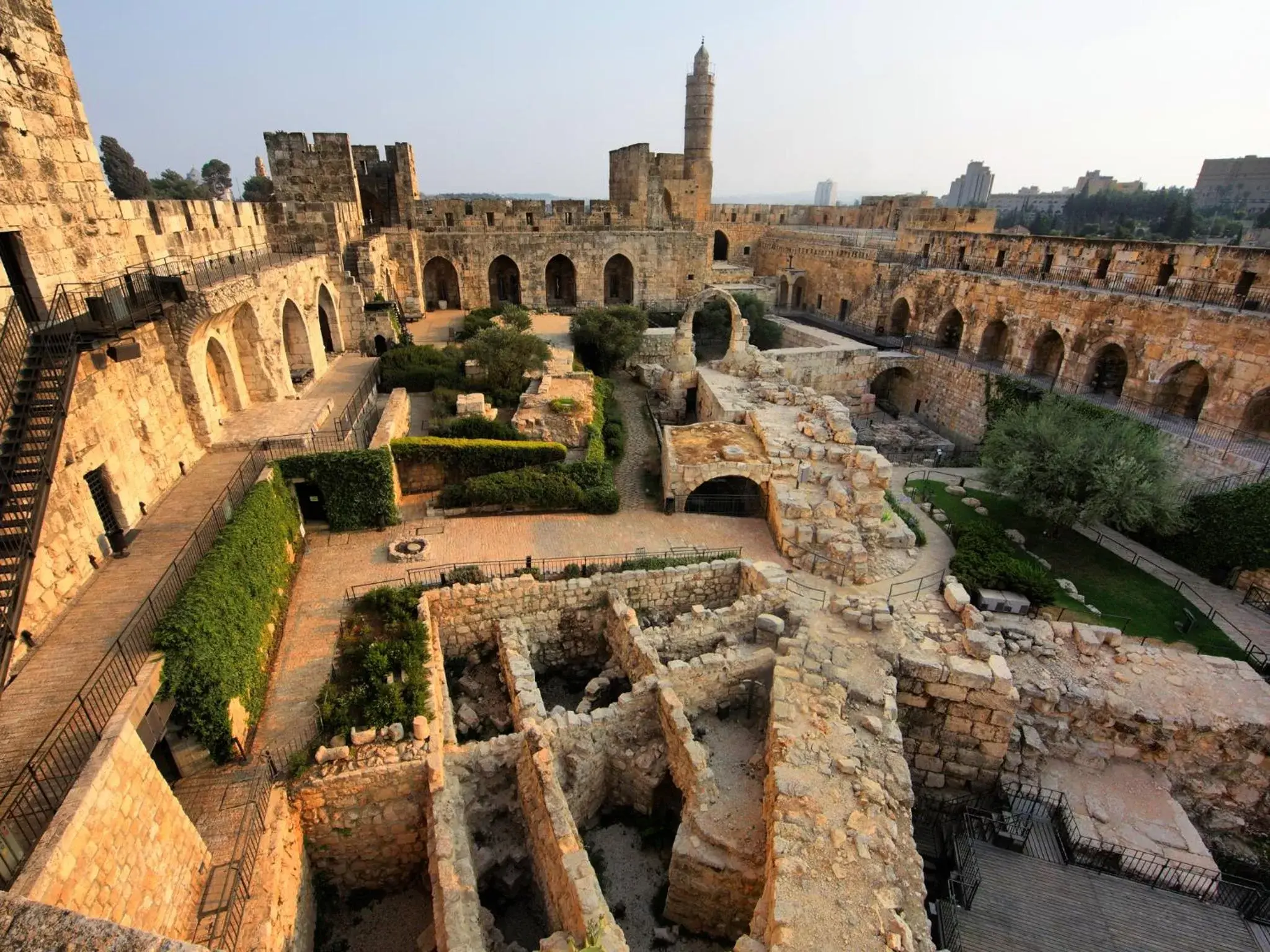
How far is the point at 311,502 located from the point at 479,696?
6.49 meters

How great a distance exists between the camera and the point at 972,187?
6914 inches

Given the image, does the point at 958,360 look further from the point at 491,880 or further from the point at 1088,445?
the point at 491,880

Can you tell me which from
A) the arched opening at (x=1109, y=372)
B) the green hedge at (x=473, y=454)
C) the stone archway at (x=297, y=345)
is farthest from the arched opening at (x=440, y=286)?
the arched opening at (x=1109, y=372)

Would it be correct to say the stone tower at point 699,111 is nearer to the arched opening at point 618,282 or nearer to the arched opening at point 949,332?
the arched opening at point 618,282

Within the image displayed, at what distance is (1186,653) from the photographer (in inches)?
478

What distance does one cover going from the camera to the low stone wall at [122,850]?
5.23 m

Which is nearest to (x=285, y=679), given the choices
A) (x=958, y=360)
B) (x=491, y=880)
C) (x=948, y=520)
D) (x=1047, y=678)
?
Result: (x=491, y=880)

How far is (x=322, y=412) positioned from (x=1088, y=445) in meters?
19.8

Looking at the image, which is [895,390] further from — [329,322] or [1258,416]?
[329,322]

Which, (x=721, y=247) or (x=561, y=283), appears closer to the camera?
(x=561, y=283)

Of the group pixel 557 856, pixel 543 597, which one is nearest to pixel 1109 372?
pixel 543 597

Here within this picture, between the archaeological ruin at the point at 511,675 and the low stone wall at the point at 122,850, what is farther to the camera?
the archaeological ruin at the point at 511,675

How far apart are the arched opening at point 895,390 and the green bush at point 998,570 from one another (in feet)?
48.9

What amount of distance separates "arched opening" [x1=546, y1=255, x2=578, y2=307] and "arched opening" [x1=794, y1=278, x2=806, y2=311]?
576 inches
